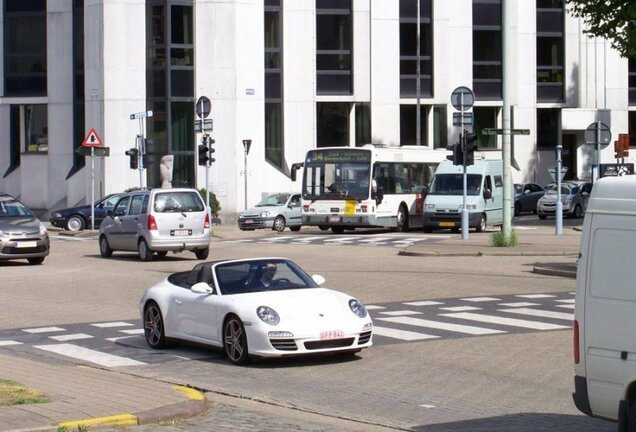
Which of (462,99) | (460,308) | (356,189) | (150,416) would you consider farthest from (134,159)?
(150,416)

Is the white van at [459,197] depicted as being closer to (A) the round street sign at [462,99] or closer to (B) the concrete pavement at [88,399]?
(A) the round street sign at [462,99]

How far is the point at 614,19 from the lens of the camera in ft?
121

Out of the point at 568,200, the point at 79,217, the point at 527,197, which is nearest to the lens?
the point at 79,217

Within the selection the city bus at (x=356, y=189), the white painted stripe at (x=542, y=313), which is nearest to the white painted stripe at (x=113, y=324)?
the white painted stripe at (x=542, y=313)

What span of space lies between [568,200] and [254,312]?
136 ft

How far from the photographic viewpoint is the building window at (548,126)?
68.0m

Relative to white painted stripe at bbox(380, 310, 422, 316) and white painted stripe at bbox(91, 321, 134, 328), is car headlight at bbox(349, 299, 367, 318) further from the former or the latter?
white painted stripe at bbox(91, 321, 134, 328)

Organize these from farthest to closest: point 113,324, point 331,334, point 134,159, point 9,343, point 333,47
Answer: point 333,47, point 134,159, point 113,324, point 9,343, point 331,334

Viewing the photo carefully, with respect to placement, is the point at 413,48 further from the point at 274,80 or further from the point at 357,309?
the point at 357,309

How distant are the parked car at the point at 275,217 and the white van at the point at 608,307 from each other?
38961mm

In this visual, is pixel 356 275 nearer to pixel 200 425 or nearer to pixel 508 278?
pixel 508 278

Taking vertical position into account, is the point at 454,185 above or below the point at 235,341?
above

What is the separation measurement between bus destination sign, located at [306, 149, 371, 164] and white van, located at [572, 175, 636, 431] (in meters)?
34.8

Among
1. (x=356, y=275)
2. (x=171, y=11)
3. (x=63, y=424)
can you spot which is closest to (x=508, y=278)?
Result: (x=356, y=275)
